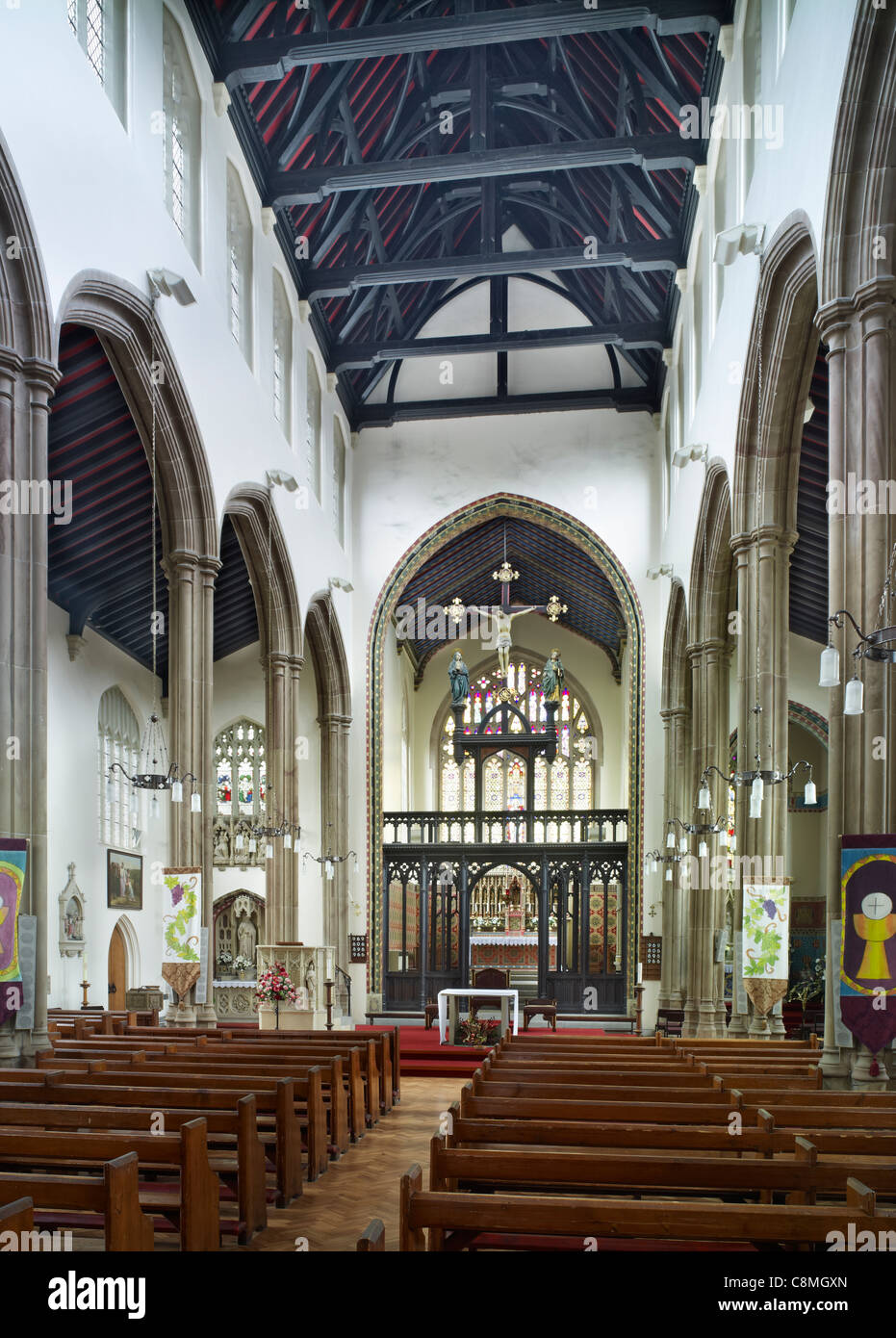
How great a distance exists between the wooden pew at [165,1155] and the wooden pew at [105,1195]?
57 centimetres

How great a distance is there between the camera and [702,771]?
16.0 metres

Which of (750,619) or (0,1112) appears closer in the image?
(0,1112)

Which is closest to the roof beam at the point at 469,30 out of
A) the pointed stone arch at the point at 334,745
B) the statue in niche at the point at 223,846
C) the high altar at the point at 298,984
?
the pointed stone arch at the point at 334,745

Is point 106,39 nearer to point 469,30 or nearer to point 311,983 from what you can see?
point 469,30

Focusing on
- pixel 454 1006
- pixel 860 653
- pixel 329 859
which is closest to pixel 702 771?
pixel 454 1006

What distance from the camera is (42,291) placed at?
9000 millimetres

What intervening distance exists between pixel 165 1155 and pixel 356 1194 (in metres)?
2.58

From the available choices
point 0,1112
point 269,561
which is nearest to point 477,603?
point 269,561

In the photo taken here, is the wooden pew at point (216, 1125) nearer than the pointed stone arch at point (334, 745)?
Yes

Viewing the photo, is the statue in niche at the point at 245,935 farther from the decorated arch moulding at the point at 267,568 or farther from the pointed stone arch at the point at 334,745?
the decorated arch moulding at the point at 267,568

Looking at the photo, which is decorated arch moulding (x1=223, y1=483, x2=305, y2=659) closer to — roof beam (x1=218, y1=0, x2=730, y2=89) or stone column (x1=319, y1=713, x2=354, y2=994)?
stone column (x1=319, y1=713, x2=354, y2=994)

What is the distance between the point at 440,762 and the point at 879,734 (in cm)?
2334

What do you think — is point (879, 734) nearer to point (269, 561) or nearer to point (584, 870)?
point (269, 561)

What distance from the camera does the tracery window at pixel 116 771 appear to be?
1903 cm
